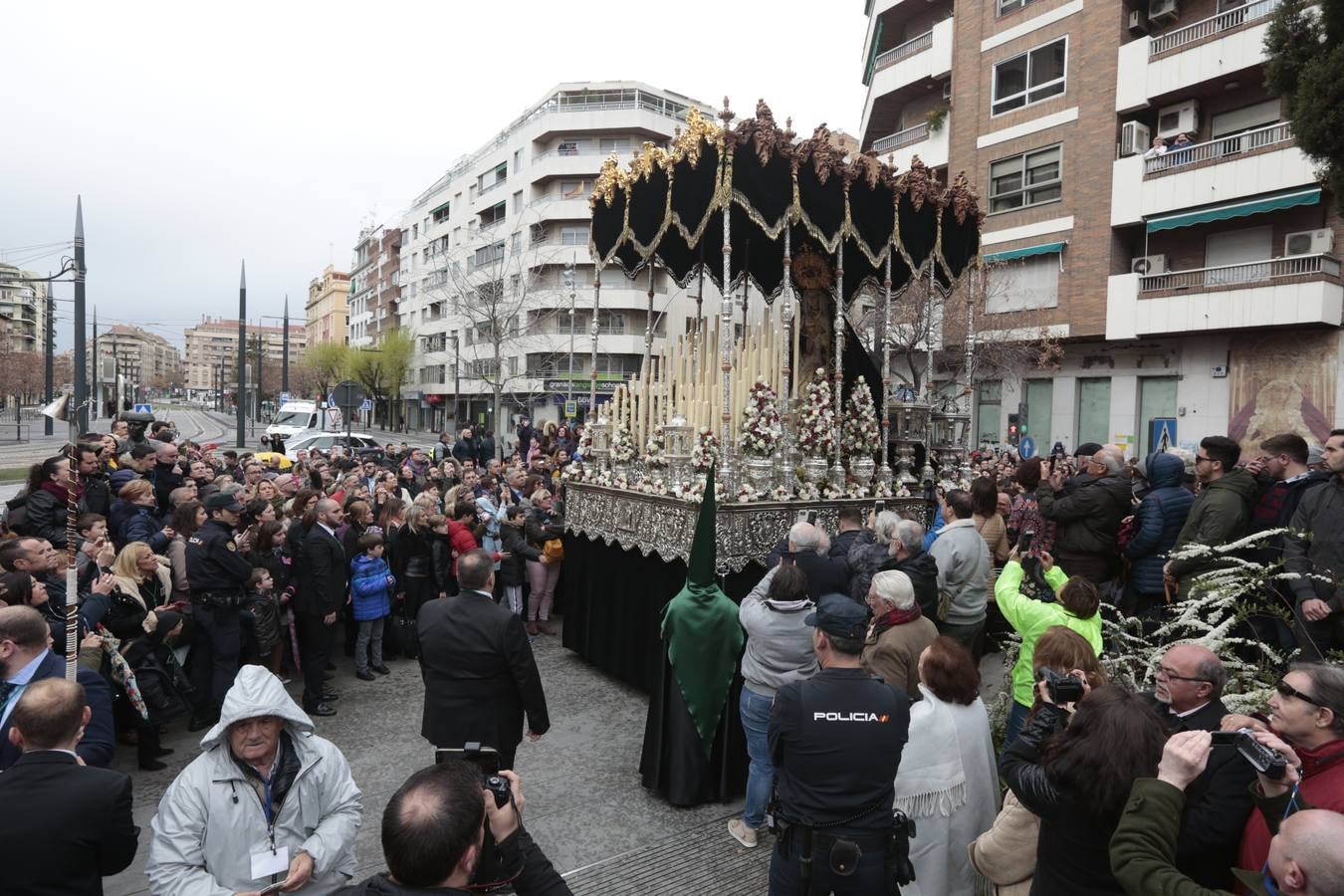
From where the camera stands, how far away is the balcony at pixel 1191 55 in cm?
1788

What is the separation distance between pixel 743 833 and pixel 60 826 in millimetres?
3622

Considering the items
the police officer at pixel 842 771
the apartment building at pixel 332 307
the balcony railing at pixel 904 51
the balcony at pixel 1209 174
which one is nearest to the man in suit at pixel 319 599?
the police officer at pixel 842 771

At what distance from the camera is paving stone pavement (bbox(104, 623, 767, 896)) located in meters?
4.68

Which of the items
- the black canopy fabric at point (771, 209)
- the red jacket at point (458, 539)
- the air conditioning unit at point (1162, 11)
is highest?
the air conditioning unit at point (1162, 11)

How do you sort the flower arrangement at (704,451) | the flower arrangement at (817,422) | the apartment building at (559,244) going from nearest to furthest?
the flower arrangement at (704,451) → the flower arrangement at (817,422) → the apartment building at (559,244)

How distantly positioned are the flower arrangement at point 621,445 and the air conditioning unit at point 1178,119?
19.4 meters

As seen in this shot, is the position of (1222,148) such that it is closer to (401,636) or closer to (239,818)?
(401,636)

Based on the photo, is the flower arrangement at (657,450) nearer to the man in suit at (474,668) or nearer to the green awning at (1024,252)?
the man in suit at (474,668)

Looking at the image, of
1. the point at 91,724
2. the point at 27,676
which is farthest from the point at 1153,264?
the point at 27,676

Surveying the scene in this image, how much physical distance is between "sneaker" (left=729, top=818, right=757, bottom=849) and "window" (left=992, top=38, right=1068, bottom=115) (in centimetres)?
2359

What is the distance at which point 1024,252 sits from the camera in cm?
2227

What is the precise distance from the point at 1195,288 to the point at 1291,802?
69.1 ft

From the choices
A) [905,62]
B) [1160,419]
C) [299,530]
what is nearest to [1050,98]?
[905,62]

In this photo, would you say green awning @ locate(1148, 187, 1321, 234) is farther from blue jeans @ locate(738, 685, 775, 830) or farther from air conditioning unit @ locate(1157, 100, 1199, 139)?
blue jeans @ locate(738, 685, 775, 830)
